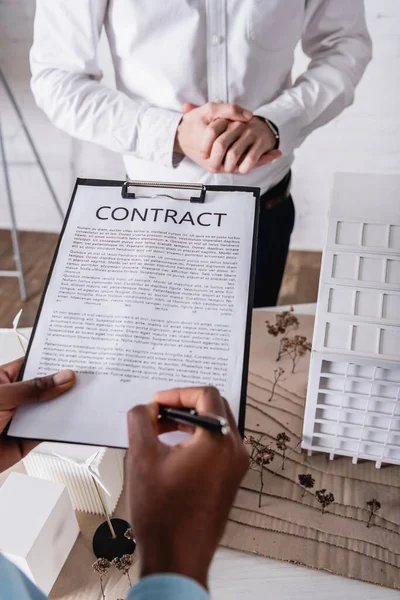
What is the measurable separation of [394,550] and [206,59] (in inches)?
34.2

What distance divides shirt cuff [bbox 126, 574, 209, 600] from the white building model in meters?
0.34

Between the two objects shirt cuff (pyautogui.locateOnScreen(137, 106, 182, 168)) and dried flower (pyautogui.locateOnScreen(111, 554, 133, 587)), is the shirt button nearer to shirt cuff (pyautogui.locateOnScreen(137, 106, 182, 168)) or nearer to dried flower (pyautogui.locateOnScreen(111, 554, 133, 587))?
shirt cuff (pyautogui.locateOnScreen(137, 106, 182, 168))

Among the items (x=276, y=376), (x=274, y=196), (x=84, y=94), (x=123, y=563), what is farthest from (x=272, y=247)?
(x=123, y=563)

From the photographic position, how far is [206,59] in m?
0.89

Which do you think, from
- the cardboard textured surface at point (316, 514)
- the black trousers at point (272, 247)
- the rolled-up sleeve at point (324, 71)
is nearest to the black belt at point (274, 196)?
the black trousers at point (272, 247)

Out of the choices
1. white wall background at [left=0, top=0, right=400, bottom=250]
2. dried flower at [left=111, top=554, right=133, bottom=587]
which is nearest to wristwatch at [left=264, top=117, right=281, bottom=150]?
dried flower at [left=111, top=554, right=133, bottom=587]

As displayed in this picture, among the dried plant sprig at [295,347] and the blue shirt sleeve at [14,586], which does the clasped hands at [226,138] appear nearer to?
the dried plant sprig at [295,347]

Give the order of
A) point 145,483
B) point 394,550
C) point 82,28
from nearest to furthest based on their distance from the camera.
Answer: point 145,483 → point 394,550 → point 82,28

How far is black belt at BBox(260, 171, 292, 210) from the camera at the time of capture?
3.56 ft

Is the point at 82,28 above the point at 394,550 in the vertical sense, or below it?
above

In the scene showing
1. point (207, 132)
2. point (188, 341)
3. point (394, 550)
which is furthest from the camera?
point (207, 132)

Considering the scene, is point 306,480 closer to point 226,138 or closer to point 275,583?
point 275,583

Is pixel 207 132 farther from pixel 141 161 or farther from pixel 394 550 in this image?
pixel 394 550

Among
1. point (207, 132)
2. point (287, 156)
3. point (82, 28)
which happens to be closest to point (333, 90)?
point (287, 156)
